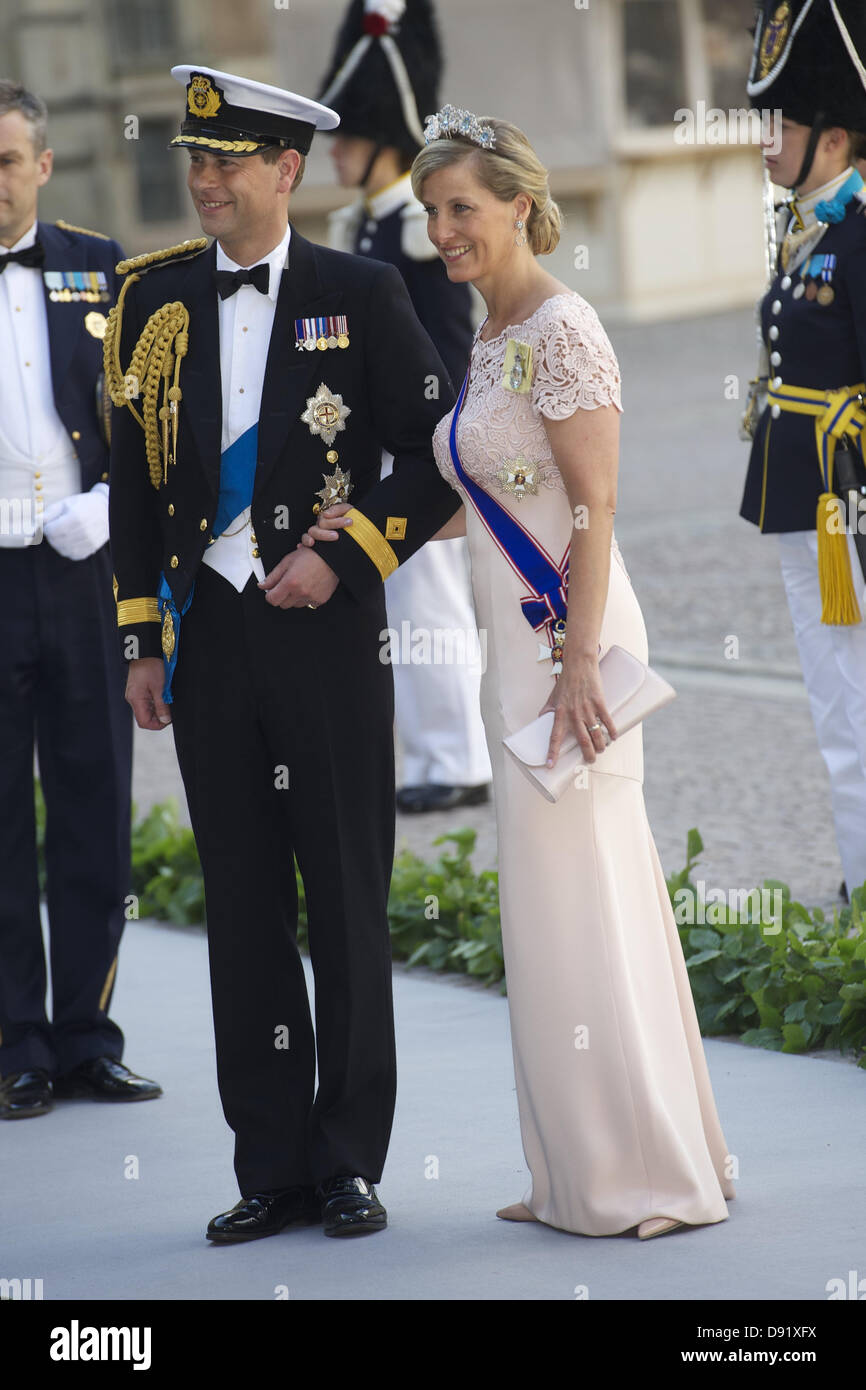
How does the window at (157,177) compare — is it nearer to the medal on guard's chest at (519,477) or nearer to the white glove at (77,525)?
the white glove at (77,525)

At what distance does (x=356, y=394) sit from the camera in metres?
3.78

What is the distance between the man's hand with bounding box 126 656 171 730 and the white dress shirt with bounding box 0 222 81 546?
89cm

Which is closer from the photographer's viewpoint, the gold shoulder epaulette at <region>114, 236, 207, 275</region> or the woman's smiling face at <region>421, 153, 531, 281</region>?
the woman's smiling face at <region>421, 153, 531, 281</region>

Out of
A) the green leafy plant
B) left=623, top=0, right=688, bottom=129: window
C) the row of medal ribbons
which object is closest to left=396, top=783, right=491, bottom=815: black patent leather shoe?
the green leafy plant

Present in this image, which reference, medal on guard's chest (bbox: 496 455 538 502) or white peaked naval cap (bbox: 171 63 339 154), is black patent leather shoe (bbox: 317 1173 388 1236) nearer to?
medal on guard's chest (bbox: 496 455 538 502)

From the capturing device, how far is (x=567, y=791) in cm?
369

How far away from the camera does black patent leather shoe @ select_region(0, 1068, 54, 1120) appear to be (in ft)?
15.5

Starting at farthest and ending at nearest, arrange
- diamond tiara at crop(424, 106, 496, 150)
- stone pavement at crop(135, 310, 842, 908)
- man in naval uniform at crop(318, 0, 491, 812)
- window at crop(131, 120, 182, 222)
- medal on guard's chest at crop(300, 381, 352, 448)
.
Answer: window at crop(131, 120, 182, 222)
man in naval uniform at crop(318, 0, 491, 812)
stone pavement at crop(135, 310, 842, 908)
medal on guard's chest at crop(300, 381, 352, 448)
diamond tiara at crop(424, 106, 496, 150)

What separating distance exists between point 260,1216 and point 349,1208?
167mm

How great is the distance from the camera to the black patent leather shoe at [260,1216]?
3799 mm

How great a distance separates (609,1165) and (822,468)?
2.18 meters

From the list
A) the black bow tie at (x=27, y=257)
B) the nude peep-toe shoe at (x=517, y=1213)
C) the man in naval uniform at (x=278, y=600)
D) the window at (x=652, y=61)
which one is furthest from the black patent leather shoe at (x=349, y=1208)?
the window at (x=652, y=61)

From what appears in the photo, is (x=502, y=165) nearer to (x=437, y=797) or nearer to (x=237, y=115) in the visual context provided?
(x=237, y=115)

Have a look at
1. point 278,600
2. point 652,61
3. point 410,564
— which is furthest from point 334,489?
point 652,61
